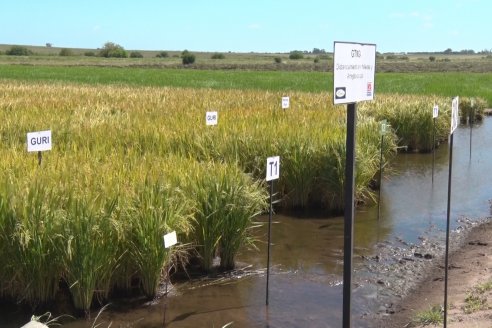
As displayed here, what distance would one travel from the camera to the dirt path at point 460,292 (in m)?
5.41

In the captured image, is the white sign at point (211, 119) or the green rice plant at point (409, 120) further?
the green rice plant at point (409, 120)

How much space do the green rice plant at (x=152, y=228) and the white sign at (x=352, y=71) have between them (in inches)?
104

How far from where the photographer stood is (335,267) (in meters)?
7.40

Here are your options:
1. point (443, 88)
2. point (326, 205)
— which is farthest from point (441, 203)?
point (443, 88)

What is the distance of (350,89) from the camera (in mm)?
3689

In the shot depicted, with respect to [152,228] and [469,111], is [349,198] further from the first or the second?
[469,111]

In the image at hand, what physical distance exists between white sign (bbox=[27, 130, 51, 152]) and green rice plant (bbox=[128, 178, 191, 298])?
1873mm

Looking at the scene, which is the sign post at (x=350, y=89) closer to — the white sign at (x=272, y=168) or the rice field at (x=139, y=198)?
the white sign at (x=272, y=168)

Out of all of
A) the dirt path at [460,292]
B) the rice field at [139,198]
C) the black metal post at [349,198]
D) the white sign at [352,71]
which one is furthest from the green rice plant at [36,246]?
the dirt path at [460,292]

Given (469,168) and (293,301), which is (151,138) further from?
(469,168)

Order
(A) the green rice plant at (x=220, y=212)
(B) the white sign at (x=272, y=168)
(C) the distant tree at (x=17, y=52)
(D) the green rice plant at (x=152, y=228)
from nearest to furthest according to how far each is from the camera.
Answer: (D) the green rice plant at (x=152, y=228)
(B) the white sign at (x=272, y=168)
(A) the green rice plant at (x=220, y=212)
(C) the distant tree at (x=17, y=52)

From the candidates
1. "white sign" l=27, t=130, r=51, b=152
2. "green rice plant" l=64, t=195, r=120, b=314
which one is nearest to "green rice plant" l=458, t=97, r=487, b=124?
"white sign" l=27, t=130, r=51, b=152

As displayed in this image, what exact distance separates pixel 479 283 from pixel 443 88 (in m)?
28.4

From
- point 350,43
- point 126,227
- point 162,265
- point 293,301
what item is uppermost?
point 350,43
